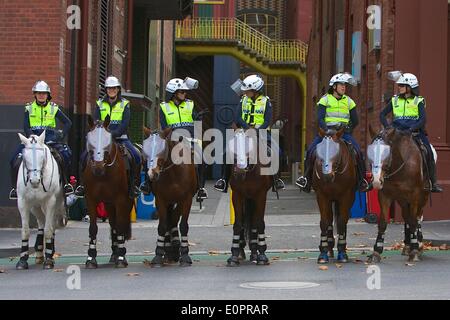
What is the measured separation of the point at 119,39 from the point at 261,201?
17.6 m

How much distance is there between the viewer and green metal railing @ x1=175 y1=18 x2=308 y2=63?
158ft

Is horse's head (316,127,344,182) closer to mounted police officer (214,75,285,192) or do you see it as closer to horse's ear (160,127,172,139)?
mounted police officer (214,75,285,192)

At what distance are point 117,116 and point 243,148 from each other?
194 cm

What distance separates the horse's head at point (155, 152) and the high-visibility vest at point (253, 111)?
1.31 metres

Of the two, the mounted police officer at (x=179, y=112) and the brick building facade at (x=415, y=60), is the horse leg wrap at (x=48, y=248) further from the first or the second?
the brick building facade at (x=415, y=60)

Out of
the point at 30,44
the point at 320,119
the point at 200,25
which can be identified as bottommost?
the point at 320,119

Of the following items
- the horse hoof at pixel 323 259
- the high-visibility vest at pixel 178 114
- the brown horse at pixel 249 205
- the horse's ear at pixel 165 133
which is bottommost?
the horse hoof at pixel 323 259

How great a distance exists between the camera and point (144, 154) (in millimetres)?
13586

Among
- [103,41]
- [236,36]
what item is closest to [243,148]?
[103,41]

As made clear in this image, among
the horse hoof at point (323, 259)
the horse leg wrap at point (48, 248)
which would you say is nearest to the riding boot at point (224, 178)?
the horse hoof at point (323, 259)

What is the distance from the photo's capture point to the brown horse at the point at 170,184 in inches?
531
